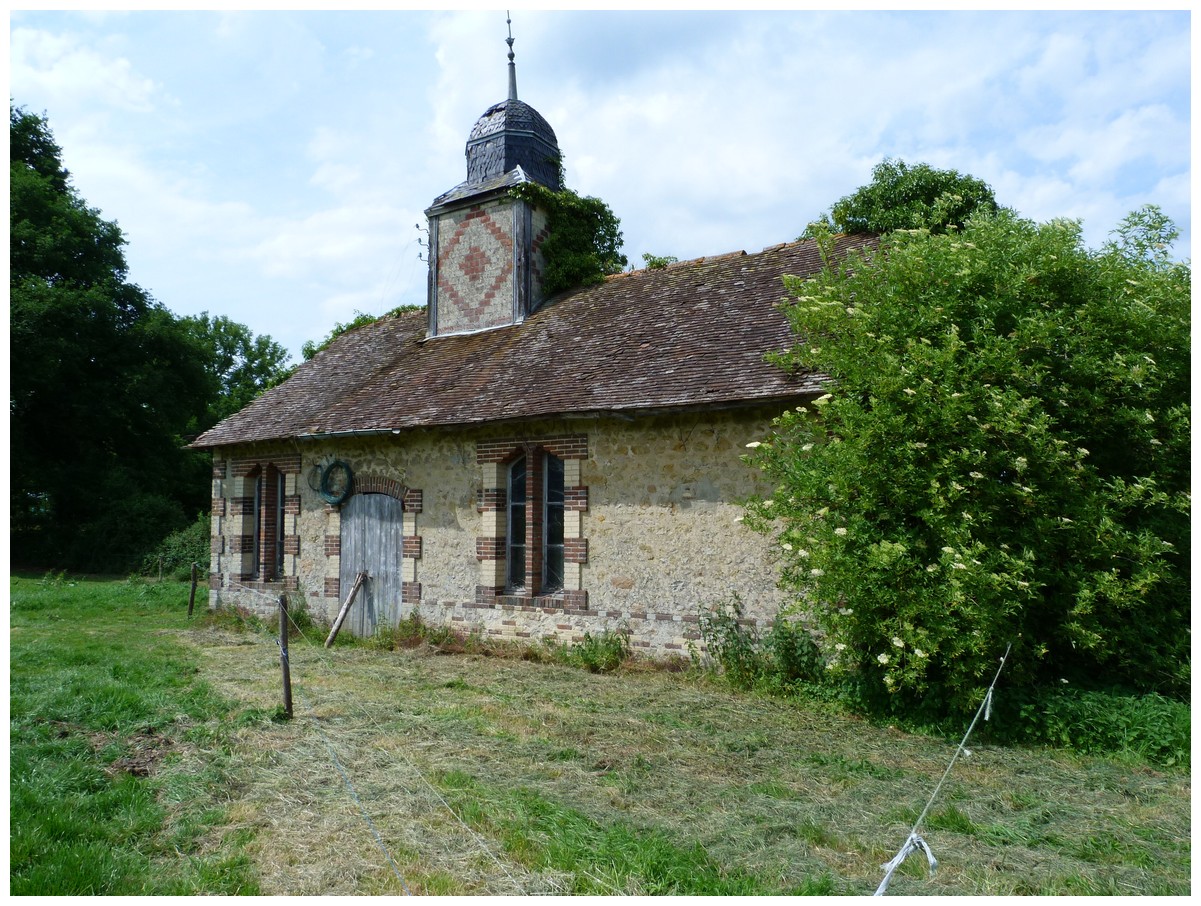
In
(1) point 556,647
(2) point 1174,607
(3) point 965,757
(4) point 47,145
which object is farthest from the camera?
(4) point 47,145

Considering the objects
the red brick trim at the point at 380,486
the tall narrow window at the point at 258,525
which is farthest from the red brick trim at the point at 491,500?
the tall narrow window at the point at 258,525

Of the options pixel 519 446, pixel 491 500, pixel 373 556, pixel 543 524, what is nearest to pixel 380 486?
pixel 373 556

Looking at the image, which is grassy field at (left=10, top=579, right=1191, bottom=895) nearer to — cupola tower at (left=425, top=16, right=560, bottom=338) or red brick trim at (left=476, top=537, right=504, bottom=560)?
red brick trim at (left=476, top=537, right=504, bottom=560)

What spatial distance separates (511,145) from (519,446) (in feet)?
24.5

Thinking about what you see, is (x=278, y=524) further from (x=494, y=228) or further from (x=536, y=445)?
(x=494, y=228)

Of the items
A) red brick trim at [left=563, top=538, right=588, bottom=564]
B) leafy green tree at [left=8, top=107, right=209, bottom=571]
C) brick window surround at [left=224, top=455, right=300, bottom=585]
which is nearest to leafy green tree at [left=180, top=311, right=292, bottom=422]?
leafy green tree at [left=8, top=107, right=209, bottom=571]

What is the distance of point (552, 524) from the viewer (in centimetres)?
1066

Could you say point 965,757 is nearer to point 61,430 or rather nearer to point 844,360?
point 844,360

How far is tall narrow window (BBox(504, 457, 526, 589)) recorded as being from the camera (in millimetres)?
10969

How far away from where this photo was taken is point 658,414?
30.5 ft

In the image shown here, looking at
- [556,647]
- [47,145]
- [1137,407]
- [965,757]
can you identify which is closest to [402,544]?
[556,647]

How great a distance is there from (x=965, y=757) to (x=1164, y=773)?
1.27m

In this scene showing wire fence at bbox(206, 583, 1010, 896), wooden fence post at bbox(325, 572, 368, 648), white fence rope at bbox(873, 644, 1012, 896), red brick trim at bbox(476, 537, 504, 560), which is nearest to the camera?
white fence rope at bbox(873, 644, 1012, 896)

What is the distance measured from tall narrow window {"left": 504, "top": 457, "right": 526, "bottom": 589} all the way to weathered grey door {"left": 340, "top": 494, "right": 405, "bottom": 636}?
6.09ft
